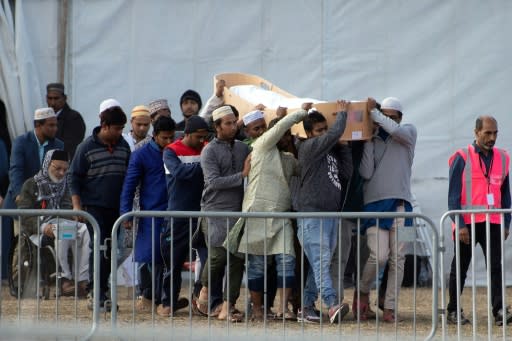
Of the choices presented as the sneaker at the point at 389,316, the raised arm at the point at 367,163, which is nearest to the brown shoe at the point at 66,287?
the sneaker at the point at 389,316

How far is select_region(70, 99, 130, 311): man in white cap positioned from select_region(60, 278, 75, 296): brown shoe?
1625 mm

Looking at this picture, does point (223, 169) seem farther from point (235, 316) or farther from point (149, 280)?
point (235, 316)

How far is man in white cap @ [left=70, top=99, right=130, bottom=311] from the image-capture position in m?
11.8

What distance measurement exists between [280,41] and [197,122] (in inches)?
145

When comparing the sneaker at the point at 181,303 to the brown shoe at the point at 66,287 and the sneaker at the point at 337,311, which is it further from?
the sneaker at the point at 337,311

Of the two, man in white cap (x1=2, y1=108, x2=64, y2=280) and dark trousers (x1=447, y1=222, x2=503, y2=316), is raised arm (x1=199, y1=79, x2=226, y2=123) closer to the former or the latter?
man in white cap (x1=2, y1=108, x2=64, y2=280)

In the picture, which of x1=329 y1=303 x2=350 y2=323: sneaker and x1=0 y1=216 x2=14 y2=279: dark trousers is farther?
x1=0 y1=216 x2=14 y2=279: dark trousers

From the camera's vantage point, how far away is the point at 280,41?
14852 mm

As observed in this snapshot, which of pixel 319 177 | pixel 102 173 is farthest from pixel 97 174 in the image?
pixel 319 177

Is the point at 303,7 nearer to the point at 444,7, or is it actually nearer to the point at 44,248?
the point at 444,7

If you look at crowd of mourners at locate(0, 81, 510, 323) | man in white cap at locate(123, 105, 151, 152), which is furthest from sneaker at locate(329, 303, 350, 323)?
man in white cap at locate(123, 105, 151, 152)

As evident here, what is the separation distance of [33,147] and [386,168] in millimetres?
3768

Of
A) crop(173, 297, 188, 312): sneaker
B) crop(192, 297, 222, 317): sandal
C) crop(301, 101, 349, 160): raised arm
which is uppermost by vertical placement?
crop(301, 101, 349, 160): raised arm

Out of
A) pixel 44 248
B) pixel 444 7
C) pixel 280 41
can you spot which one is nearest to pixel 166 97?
pixel 280 41
